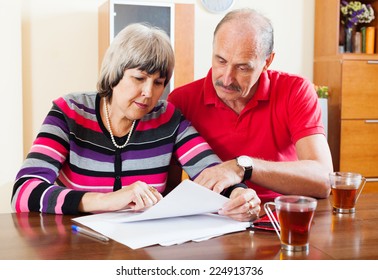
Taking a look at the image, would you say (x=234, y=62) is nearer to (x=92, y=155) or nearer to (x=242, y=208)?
(x=92, y=155)

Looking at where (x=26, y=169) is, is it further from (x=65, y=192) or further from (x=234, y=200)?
(x=234, y=200)

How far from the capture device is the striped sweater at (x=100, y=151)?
1678 millimetres

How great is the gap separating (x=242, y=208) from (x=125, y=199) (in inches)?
12.0

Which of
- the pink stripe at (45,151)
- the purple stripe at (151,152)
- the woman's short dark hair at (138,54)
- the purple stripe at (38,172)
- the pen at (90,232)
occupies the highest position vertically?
the woman's short dark hair at (138,54)

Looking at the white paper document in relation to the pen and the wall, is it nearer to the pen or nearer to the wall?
the pen

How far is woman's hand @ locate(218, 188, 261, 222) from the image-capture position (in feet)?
4.59

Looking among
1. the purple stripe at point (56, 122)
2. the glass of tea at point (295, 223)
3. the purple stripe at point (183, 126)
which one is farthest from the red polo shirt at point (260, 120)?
the glass of tea at point (295, 223)

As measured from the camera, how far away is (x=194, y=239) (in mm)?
1226

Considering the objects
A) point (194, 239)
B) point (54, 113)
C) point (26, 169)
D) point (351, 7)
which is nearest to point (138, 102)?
point (54, 113)

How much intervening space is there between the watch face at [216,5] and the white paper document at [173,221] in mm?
3335

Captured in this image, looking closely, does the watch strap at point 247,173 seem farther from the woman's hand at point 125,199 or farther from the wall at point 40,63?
the wall at point 40,63

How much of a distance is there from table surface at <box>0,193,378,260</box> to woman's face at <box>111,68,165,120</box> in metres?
0.50

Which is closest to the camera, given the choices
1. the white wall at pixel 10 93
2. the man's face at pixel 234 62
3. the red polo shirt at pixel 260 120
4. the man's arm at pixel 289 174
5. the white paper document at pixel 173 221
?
the white paper document at pixel 173 221

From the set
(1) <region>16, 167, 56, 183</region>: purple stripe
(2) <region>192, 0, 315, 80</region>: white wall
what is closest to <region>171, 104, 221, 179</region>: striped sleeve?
(1) <region>16, 167, 56, 183</region>: purple stripe
